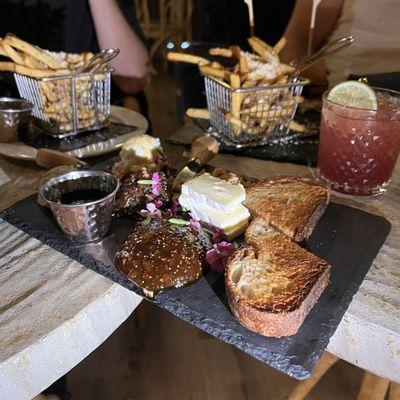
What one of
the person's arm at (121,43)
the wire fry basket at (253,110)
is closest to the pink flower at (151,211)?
the wire fry basket at (253,110)

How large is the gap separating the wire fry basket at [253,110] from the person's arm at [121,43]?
1.23 metres

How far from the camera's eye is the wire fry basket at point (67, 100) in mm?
1752

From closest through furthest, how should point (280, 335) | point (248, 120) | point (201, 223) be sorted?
1. point (280, 335)
2. point (201, 223)
3. point (248, 120)

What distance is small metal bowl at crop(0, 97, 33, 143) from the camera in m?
1.70

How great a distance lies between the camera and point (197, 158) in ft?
4.77

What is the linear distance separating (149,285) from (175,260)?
86 millimetres

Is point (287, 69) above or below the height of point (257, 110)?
above

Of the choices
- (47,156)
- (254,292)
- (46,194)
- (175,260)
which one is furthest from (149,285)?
(47,156)

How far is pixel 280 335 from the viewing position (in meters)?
0.88

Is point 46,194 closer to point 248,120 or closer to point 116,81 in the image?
point 248,120

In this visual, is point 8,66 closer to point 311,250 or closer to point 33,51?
point 33,51

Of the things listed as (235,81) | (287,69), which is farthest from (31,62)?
(287,69)

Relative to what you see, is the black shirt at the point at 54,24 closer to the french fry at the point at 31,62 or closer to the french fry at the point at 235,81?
the french fry at the point at 31,62

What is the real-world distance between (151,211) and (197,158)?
0.33 metres
